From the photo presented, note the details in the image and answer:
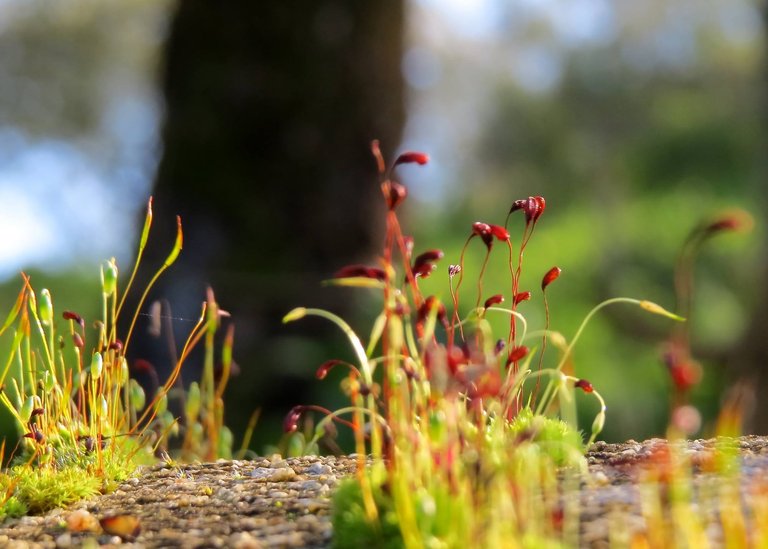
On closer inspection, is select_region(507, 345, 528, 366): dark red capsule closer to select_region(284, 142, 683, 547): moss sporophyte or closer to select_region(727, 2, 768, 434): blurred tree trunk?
select_region(284, 142, 683, 547): moss sporophyte

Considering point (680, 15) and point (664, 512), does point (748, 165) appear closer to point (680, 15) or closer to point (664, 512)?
point (680, 15)

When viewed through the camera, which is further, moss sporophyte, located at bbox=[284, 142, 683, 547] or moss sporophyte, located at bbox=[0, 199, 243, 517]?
moss sporophyte, located at bbox=[0, 199, 243, 517]

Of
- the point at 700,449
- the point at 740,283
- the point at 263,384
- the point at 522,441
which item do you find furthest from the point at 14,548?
the point at 740,283

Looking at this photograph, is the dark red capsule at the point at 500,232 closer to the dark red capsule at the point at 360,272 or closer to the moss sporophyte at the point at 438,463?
the moss sporophyte at the point at 438,463

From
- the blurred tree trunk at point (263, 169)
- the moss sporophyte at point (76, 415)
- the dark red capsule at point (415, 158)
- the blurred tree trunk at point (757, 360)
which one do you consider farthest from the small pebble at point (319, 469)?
the blurred tree trunk at point (757, 360)

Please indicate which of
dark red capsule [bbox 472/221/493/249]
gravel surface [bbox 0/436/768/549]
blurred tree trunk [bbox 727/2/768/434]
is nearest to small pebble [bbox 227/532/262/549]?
gravel surface [bbox 0/436/768/549]

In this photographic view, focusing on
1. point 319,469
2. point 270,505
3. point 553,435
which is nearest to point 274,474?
point 319,469

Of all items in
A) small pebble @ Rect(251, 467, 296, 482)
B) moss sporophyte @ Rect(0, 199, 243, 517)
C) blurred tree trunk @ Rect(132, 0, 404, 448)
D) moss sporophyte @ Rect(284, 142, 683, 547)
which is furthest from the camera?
blurred tree trunk @ Rect(132, 0, 404, 448)
